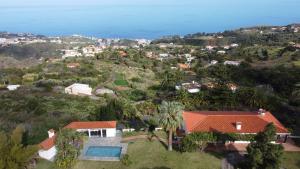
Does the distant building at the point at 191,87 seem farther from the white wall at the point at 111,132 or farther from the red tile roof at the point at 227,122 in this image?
the white wall at the point at 111,132

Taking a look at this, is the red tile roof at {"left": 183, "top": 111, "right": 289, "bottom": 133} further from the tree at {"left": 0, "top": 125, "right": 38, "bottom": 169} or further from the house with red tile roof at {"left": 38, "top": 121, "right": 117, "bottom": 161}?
the tree at {"left": 0, "top": 125, "right": 38, "bottom": 169}

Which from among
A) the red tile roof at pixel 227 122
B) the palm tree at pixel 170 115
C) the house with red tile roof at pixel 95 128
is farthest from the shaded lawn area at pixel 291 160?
the house with red tile roof at pixel 95 128

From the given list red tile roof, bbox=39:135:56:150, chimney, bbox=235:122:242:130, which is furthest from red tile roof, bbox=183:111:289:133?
red tile roof, bbox=39:135:56:150

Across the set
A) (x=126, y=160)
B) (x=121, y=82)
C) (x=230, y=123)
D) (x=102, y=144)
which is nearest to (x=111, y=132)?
(x=102, y=144)

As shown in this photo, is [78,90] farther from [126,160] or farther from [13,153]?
[13,153]

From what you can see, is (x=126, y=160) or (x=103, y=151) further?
(x=103, y=151)

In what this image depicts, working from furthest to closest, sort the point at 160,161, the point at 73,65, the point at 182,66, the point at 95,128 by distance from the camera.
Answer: the point at 182,66 < the point at 73,65 < the point at 95,128 < the point at 160,161
